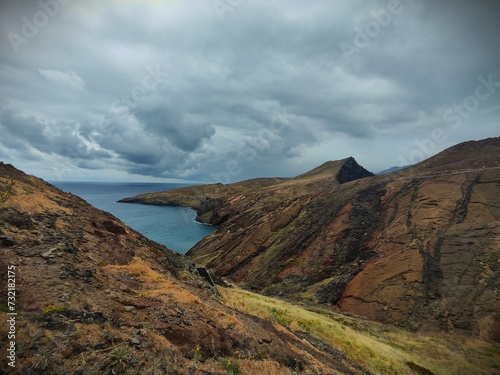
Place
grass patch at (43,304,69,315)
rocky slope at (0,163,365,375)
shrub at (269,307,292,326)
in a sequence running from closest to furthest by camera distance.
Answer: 1. rocky slope at (0,163,365,375)
2. grass patch at (43,304,69,315)
3. shrub at (269,307,292,326)

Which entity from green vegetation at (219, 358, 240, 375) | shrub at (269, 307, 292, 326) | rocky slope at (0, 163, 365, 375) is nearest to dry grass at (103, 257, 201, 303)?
rocky slope at (0, 163, 365, 375)

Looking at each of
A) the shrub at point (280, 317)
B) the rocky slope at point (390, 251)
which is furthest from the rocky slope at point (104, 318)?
the rocky slope at point (390, 251)

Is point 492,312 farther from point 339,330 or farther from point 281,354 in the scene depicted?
point 281,354

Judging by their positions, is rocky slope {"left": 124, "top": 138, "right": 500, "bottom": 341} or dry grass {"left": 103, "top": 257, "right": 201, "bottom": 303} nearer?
dry grass {"left": 103, "top": 257, "right": 201, "bottom": 303}

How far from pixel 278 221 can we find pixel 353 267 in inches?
977

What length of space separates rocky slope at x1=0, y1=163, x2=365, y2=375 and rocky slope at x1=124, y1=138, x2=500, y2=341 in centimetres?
2067

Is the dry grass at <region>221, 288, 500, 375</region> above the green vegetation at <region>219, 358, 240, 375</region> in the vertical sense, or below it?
below

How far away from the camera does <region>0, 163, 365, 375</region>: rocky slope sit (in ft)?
33.9

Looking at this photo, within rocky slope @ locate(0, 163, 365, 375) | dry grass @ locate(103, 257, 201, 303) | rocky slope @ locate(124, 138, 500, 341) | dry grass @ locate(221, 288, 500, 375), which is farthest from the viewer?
rocky slope @ locate(124, 138, 500, 341)

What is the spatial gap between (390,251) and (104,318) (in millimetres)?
43456

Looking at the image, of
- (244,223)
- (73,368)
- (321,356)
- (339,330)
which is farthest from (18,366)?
(244,223)

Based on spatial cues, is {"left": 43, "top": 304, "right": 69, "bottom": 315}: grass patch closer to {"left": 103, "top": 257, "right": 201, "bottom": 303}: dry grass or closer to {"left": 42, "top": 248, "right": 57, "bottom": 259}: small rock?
{"left": 42, "top": 248, "right": 57, "bottom": 259}: small rock

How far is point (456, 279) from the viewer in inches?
1411

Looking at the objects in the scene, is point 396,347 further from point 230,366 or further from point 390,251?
point 230,366
